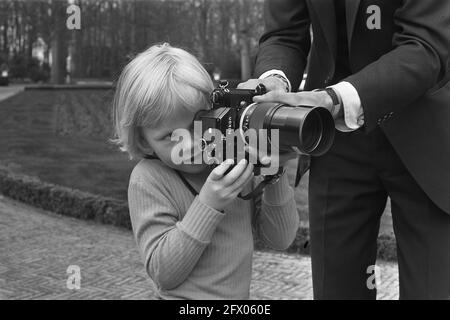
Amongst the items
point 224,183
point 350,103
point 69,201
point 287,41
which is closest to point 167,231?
point 224,183

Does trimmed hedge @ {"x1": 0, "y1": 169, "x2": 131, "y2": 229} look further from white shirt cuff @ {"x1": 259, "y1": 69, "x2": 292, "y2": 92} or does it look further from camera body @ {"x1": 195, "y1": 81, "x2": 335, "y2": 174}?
camera body @ {"x1": 195, "y1": 81, "x2": 335, "y2": 174}

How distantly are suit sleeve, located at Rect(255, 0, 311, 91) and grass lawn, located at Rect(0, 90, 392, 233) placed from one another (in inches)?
97.9

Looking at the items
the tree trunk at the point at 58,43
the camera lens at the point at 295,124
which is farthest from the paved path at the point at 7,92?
the camera lens at the point at 295,124

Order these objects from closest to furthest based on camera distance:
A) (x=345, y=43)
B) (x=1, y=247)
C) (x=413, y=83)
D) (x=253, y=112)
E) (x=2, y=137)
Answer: (x=253, y=112) → (x=413, y=83) → (x=345, y=43) → (x=1, y=247) → (x=2, y=137)

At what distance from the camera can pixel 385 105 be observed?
1.81 meters

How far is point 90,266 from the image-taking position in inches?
202

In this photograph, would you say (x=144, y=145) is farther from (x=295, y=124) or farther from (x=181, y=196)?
(x=295, y=124)

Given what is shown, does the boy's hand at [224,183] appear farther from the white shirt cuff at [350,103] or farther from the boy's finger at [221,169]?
the white shirt cuff at [350,103]

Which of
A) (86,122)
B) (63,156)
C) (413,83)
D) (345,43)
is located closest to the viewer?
(413,83)

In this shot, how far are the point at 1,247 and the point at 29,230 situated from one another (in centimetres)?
61

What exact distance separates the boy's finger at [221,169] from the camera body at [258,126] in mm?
20

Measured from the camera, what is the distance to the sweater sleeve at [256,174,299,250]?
195 cm
